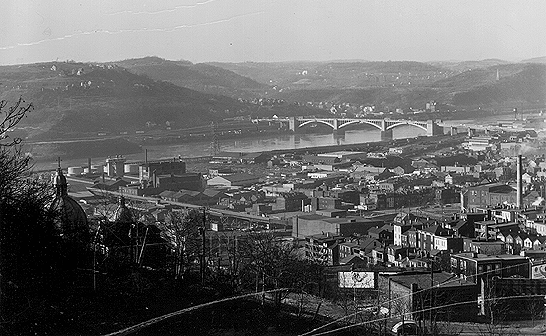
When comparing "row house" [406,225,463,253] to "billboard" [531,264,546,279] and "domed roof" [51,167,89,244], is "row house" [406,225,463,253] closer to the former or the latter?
"billboard" [531,264,546,279]

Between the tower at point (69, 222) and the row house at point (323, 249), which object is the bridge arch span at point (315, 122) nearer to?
the row house at point (323, 249)

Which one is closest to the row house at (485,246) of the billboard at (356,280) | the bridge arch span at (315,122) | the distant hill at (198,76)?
the billboard at (356,280)

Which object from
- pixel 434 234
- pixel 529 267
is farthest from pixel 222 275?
pixel 434 234

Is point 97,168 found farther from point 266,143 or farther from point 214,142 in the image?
point 266,143

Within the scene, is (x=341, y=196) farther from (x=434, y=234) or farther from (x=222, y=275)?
(x=222, y=275)

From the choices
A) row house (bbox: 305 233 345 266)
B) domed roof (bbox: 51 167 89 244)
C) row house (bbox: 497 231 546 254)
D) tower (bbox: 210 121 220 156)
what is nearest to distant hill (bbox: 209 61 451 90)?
tower (bbox: 210 121 220 156)
